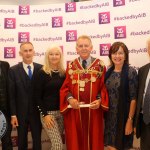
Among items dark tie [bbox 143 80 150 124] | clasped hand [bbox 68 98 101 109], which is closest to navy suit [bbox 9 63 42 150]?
clasped hand [bbox 68 98 101 109]

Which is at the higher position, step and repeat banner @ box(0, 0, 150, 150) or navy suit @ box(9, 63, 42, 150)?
step and repeat banner @ box(0, 0, 150, 150)

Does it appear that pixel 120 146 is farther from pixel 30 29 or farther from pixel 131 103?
pixel 30 29

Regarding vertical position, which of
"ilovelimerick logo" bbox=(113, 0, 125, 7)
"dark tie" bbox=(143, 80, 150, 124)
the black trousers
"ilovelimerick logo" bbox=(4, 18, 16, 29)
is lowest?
the black trousers

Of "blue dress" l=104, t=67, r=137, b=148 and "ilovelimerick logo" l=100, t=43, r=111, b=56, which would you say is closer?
"blue dress" l=104, t=67, r=137, b=148

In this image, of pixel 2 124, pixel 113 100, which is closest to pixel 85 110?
pixel 113 100

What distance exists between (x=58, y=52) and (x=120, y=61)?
735mm

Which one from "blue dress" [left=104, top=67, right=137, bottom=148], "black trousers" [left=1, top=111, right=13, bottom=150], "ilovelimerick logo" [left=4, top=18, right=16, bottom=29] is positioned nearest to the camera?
"blue dress" [left=104, top=67, right=137, bottom=148]

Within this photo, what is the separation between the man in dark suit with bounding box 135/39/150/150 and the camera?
2.96 m

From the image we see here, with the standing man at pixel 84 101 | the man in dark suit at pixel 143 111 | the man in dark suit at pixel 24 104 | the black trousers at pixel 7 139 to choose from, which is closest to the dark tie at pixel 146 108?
the man in dark suit at pixel 143 111

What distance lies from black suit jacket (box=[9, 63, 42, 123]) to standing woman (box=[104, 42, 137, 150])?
1.03m

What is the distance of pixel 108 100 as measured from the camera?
3.22 metres

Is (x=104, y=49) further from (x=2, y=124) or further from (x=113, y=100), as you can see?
(x=2, y=124)

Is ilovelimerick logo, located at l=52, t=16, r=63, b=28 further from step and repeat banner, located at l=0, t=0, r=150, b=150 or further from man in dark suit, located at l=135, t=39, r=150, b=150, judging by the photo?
man in dark suit, located at l=135, t=39, r=150, b=150

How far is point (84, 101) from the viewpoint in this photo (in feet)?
10.7
